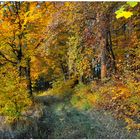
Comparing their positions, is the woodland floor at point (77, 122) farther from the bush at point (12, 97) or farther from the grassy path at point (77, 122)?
the bush at point (12, 97)

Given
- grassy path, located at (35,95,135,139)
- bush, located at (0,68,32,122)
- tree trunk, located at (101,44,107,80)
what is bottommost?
grassy path, located at (35,95,135,139)

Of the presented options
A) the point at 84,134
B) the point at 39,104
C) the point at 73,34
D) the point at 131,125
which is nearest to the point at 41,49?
the point at 73,34

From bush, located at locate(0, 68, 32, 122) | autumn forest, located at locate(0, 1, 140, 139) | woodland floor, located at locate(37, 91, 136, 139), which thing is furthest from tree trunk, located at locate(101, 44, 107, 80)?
bush, located at locate(0, 68, 32, 122)

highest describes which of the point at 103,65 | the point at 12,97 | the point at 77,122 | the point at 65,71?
the point at 103,65

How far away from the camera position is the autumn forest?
659 centimetres

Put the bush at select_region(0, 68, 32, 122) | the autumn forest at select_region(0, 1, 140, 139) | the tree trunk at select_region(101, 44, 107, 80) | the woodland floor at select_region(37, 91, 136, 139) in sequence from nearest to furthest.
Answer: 1. the woodland floor at select_region(37, 91, 136, 139)
2. the autumn forest at select_region(0, 1, 140, 139)
3. the bush at select_region(0, 68, 32, 122)
4. the tree trunk at select_region(101, 44, 107, 80)

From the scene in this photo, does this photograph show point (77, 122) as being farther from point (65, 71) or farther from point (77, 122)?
point (65, 71)

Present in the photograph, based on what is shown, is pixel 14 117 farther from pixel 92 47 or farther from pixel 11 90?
pixel 92 47

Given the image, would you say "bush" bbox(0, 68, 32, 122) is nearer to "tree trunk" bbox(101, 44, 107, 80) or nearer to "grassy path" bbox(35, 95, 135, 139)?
"grassy path" bbox(35, 95, 135, 139)

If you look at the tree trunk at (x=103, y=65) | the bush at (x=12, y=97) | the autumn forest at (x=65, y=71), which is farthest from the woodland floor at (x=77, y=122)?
the tree trunk at (x=103, y=65)

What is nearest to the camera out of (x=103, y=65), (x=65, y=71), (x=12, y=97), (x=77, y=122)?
(x=77, y=122)

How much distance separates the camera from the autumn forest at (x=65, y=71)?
659 cm

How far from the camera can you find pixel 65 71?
30.9ft

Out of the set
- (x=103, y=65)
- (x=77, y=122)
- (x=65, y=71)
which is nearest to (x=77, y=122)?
(x=77, y=122)
